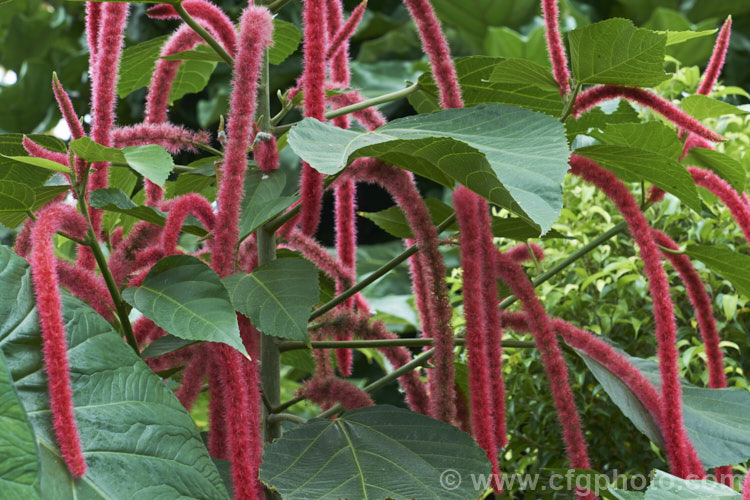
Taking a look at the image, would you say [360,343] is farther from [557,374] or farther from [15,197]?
[15,197]

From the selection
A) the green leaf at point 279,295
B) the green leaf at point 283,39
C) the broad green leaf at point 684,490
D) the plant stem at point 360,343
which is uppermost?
the green leaf at point 283,39

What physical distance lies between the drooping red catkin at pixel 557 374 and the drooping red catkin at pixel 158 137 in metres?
0.24

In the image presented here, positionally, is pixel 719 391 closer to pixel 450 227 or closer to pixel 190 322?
pixel 450 227

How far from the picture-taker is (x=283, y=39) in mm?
735

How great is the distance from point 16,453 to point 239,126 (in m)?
0.22

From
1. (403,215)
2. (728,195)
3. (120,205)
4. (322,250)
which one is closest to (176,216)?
(120,205)

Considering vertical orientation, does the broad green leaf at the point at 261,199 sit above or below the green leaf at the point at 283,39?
below

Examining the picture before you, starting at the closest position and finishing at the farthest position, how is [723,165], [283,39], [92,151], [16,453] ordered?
[16,453] < [92,151] < [723,165] < [283,39]

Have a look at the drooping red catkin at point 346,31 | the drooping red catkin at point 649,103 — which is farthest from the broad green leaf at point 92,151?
the drooping red catkin at point 649,103

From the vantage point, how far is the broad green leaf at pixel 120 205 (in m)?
0.47

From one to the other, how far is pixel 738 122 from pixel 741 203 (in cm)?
59

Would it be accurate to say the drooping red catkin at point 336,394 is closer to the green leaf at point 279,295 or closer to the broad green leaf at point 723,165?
the green leaf at point 279,295

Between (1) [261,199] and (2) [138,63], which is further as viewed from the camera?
(2) [138,63]

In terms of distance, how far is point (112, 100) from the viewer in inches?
18.6
